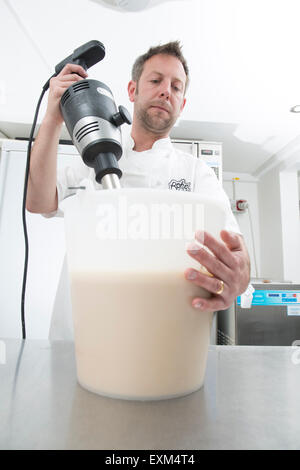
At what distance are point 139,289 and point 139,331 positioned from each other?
1.5 inches

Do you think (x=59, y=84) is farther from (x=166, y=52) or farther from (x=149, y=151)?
(x=166, y=52)

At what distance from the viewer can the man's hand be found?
0.98ft

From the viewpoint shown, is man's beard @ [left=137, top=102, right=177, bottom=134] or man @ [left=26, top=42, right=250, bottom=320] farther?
man's beard @ [left=137, top=102, right=177, bottom=134]

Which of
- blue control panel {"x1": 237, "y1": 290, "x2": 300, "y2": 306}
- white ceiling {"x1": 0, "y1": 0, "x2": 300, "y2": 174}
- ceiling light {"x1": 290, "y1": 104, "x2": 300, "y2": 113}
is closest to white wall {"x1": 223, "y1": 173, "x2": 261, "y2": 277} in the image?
white ceiling {"x1": 0, "y1": 0, "x2": 300, "y2": 174}

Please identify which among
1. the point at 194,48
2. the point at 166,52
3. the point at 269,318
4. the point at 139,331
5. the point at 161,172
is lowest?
the point at 269,318

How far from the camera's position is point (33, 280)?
2176 mm

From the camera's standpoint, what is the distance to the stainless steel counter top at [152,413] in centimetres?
23

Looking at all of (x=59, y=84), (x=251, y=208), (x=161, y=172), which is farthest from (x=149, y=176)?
(x=251, y=208)

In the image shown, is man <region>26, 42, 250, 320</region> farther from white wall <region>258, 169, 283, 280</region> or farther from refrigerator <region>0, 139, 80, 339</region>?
white wall <region>258, 169, 283, 280</region>

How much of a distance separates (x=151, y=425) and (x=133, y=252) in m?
0.14

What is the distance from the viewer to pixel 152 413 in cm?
27

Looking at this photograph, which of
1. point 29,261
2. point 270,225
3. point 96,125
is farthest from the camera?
point 270,225

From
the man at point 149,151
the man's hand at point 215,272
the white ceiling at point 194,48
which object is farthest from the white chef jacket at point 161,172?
the white ceiling at point 194,48

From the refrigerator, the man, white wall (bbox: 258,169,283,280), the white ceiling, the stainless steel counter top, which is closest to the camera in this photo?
the stainless steel counter top
